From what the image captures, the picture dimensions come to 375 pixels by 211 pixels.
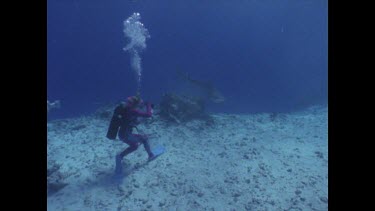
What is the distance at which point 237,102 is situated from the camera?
2034cm

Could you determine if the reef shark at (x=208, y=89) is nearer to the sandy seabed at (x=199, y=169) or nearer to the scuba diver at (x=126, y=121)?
the sandy seabed at (x=199, y=169)

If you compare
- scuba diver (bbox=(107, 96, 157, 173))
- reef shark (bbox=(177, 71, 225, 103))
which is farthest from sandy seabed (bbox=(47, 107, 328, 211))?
reef shark (bbox=(177, 71, 225, 103))

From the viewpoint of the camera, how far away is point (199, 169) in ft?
26.1

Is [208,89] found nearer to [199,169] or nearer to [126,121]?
[199,169]

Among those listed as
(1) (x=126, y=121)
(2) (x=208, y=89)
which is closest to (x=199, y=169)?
(1) (x=126, y=121)

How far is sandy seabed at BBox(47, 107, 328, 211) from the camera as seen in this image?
657 cm

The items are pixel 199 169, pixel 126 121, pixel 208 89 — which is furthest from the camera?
pixel 208 89

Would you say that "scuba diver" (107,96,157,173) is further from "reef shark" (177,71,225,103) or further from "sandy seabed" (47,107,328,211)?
"reef shark" (177,71,225,103)

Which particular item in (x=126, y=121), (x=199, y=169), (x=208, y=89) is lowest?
(x=199, y=169)

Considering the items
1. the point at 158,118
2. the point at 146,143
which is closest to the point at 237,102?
the point at 158,118

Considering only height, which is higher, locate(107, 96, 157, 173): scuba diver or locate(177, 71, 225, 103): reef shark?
locate(177, 71, 225, 103): reef shark
